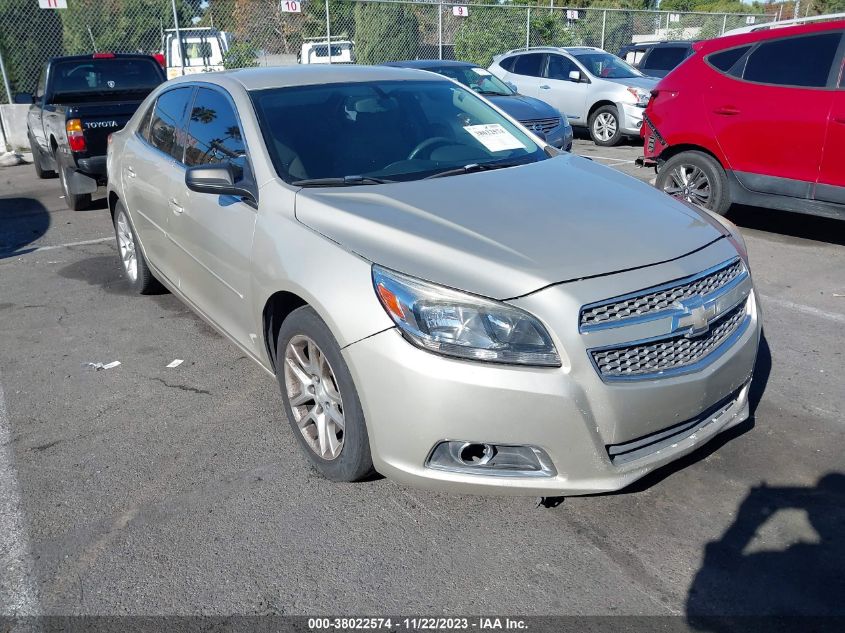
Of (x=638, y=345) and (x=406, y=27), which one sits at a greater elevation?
(x=406, y=27)

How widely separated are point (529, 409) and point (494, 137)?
214 cm

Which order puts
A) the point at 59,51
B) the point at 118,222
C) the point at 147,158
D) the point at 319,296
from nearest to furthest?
the point at 319,296 → the point at 147,158 → the point at 118,222 → the point at 59,51

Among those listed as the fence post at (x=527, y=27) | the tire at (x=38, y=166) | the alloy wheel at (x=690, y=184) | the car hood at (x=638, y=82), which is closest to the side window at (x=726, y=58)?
the alloy wheel at (x=690, y=184)

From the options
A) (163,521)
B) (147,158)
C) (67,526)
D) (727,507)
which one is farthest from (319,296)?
(147,158)

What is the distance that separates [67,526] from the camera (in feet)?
9.91

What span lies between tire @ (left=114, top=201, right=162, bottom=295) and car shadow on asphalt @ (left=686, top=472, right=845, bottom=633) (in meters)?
4.34

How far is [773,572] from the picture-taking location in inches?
104

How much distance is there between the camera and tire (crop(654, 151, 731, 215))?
6.98 metres

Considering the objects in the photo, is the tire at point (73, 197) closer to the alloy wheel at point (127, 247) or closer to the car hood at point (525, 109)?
the alloy wheel at point (127, 247)

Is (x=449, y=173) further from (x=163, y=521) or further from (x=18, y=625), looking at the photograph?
(x=18, y=625)

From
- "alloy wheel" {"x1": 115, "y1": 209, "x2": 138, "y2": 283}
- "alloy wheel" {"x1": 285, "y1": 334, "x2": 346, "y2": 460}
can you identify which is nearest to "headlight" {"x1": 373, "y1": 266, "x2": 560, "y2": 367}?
"alloy wheel" {"x1": 285, "y1": 334, "x2": 346, "y2": 460}

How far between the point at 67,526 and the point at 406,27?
18.4 meters

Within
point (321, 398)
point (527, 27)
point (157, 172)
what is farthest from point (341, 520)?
point (527, 27)

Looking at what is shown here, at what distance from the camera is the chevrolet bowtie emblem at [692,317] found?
8.82 feet
